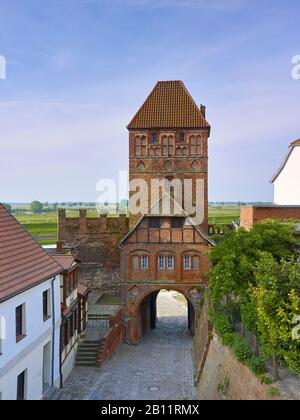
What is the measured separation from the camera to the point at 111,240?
115 feet

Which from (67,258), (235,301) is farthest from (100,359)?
(235,301)

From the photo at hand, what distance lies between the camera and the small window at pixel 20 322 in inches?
584

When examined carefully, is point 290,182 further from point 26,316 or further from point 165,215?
point 26,316

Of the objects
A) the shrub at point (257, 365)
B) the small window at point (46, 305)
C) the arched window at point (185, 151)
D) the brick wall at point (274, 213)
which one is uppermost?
the arched window at point (185, 151)

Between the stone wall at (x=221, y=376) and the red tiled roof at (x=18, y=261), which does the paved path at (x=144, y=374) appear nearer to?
the stone wall at (x=221, y=376)

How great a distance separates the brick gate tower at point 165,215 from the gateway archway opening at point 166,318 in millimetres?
94

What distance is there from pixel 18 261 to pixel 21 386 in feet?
15.2

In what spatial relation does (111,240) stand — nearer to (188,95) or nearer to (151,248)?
(151,248)

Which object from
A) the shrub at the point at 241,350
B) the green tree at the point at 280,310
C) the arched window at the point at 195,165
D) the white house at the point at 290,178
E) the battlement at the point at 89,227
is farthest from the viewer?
the battlement at the point at 89,227

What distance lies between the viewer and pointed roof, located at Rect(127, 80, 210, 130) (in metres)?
33.7

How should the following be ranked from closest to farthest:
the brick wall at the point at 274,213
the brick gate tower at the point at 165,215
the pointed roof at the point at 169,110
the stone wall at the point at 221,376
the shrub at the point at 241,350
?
the stone wall at the point at 221,376
the shrub at the point at 241,350
the brick wall at the point at 274,213
the brick gate tower at the point at 165,215
the pointed roof at the point at 169,110

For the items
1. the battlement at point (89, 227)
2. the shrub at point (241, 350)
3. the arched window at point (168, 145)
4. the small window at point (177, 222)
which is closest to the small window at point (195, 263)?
the small window at point (177, 222)

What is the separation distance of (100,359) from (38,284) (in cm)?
877

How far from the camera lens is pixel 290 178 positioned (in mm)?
31172
